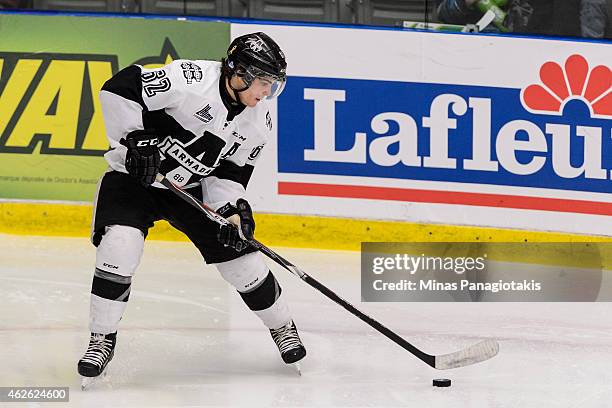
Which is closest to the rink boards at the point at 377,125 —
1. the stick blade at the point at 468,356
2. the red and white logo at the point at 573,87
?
the red and white logo at the point at 573,87

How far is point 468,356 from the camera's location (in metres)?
4.12

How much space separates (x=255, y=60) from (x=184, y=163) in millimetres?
406

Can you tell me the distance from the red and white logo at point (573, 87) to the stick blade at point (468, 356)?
5.66ft

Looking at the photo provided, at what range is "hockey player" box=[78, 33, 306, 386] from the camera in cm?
385

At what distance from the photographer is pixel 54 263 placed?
18.0ft

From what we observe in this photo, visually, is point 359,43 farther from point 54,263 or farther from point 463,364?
point 463,364

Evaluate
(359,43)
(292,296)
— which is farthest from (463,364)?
(359,43)

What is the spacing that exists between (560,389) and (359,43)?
2206 mm

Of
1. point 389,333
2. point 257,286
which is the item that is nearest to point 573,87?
point 389,333

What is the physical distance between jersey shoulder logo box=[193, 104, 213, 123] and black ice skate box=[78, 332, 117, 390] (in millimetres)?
688

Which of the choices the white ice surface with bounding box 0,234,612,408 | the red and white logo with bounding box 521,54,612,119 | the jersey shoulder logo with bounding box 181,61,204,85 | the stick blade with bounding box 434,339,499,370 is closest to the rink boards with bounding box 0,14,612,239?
the red and white logo with bounding box 521,54,612,119

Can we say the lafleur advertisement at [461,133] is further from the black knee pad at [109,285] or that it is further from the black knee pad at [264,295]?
the black knee pad at [109,285]

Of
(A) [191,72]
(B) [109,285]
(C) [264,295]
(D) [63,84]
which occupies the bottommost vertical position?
(C) [264,295]

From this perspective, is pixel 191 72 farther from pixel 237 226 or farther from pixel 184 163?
pixel 237 226
